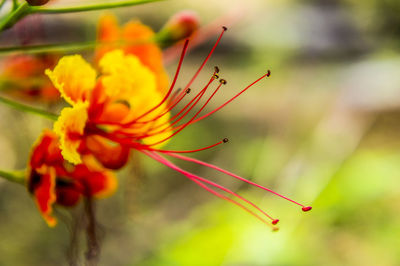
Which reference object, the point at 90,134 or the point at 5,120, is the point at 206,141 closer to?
the point at 5,120

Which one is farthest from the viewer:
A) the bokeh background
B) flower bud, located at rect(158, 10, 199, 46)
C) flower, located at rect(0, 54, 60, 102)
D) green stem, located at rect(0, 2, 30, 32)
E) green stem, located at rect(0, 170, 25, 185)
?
the bokeh background

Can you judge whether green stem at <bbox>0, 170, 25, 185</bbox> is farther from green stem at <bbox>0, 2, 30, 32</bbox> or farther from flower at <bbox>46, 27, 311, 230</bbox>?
green stem at <bbox>0, 2, 30, 32</bbox>

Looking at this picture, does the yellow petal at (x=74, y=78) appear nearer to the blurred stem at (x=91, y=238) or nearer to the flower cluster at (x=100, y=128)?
the flower cluster at (x=100, y=128)

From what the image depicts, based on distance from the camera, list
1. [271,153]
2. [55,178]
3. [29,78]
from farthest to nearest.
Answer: [271,153]
[29,78]
[55,178]

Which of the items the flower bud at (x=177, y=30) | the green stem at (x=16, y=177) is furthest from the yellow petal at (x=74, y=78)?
the flower bud at (x=177, y=30)

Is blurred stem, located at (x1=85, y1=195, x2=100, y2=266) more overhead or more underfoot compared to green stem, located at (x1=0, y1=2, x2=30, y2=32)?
more underfoot

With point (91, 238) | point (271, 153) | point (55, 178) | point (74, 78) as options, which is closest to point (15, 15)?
point (74, 78)

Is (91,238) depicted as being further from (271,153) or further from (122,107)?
(271,153)

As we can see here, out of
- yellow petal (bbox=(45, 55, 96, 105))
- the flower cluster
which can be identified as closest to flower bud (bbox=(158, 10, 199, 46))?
the flower cluster
